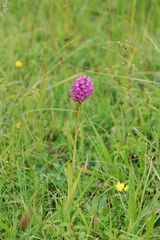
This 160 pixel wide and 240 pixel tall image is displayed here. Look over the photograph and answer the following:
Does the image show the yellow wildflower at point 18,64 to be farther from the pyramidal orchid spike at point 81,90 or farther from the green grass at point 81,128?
the pyramidal orchid spike at point 81,90

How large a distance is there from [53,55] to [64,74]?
0.20 metres

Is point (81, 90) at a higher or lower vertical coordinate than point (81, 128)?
higher

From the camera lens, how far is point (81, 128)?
249 centimetres

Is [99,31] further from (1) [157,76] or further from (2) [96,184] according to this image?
(2) [96,184]

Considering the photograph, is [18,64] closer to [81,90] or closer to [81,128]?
[81,128]

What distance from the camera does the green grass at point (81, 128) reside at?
6.49ft

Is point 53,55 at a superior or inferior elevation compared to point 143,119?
superior

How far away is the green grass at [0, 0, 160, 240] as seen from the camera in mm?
1978

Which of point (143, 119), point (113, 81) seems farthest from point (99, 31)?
point (143, 119)

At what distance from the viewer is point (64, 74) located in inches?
117

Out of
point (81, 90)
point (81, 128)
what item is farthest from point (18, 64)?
point (81, 90)

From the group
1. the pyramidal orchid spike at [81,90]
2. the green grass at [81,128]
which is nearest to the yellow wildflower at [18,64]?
the green grass at [81,128]

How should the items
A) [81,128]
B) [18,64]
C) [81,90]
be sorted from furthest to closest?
[18,64] < [81,128] < [81,90]

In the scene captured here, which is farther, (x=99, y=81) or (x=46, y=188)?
(x=99, y=81)
